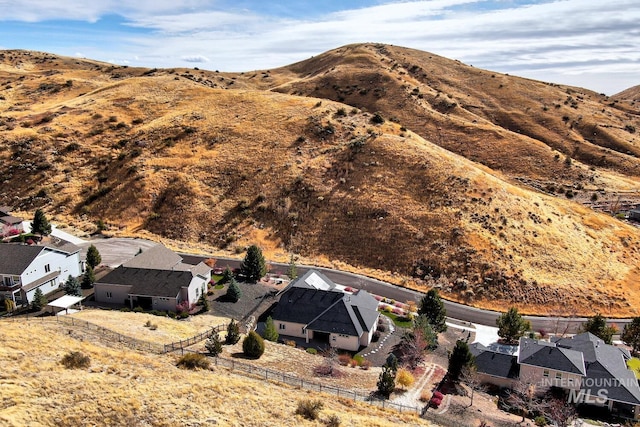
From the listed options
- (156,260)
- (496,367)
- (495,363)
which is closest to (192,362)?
(156,260)

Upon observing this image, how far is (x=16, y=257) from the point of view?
45.0 m

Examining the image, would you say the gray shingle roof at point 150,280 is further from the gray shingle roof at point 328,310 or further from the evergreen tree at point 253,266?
the gray shingle roof at point 328,310

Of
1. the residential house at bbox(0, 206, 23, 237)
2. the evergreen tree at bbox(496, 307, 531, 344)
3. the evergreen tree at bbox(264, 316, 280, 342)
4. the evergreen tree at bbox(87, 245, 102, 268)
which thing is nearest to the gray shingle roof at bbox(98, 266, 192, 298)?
the evergreen tree at bbox(87, 245, 102, 268)

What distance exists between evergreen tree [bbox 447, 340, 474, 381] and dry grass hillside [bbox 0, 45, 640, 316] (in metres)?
18.7

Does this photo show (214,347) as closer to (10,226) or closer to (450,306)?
(450,306)

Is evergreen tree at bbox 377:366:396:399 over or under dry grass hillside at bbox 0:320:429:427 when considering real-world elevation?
under

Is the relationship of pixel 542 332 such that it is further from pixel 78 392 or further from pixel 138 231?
pixel 138 231

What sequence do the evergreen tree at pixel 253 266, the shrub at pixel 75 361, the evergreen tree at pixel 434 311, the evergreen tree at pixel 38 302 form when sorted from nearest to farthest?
1. the shrub at pixel 75 361
2. the evergreen tree at pixel 38 302
3. the evergreen tree at pixel 434 311
4. the evergreen tree at pixel 253 266

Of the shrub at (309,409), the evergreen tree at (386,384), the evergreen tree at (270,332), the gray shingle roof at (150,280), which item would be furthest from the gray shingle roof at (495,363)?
the gray shingle roof at (150,280)

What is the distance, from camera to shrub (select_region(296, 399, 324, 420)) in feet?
76.7

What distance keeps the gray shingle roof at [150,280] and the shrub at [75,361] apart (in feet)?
65.6

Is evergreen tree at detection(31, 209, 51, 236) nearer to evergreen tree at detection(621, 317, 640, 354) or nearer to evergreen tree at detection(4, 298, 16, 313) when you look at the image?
evergreen tree at detection(4, 298, 16, 313)

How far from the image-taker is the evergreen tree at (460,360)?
117 feet

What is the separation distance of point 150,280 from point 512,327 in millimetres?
38344
